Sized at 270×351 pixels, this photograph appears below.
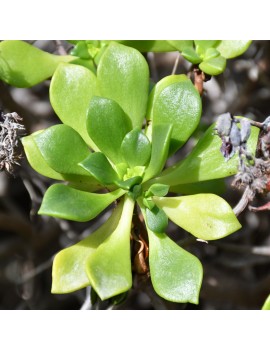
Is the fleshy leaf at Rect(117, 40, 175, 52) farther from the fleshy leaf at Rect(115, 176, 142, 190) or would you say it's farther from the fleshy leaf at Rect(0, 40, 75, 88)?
the fleshy leaf at Rect(115, 176, 142, 190)

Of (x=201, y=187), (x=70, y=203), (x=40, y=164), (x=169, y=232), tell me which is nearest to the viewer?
(x=70, y=203)

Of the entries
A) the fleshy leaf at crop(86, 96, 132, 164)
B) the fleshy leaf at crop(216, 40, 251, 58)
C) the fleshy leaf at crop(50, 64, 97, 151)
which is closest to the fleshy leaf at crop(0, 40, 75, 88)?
the fleshy leaf at crop(50, 64, 97, 151)

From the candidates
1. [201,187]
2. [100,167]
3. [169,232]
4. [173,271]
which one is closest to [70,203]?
[100,167]

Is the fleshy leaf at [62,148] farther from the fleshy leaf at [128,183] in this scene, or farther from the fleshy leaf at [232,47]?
the fleshy leaf at [232,47]

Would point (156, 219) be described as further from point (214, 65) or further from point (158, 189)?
point (214, 65)

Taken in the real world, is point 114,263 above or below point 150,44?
below
